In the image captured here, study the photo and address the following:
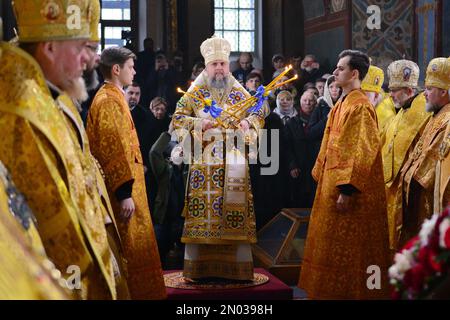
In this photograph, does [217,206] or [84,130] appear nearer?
[84,130]

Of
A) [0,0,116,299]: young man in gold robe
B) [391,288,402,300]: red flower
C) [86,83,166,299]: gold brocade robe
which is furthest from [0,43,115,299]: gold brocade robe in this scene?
[86,83,166,299]: gold brocade robe

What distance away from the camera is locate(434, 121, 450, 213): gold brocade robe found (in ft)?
17.8

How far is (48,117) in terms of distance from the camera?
2996mm

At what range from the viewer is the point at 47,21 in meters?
3.23

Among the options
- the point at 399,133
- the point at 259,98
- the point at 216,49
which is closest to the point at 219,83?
the point at 216,49

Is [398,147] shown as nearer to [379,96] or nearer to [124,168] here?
[379,96]

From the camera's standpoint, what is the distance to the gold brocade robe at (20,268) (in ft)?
6.84

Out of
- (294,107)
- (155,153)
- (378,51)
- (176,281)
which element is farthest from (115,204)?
(378,51)

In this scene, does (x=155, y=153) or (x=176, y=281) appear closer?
(x=176, y=281)

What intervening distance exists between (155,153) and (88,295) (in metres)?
4.36

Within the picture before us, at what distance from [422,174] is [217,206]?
164 cm
